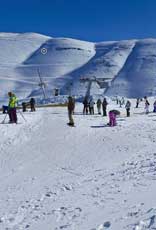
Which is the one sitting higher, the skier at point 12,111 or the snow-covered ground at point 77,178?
the skier at point 12,111

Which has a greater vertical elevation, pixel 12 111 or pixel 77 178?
pixel 12 111

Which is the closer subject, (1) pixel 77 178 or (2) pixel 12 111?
(1) pixel 77 178

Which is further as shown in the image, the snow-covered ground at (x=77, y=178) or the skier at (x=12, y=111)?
the skier at (x=12, y=111)

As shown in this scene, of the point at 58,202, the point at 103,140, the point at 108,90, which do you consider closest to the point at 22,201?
the point at 58,202

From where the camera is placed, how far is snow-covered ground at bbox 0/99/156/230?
7.62 meters

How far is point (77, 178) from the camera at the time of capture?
452 inches

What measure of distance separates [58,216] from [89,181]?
277 centimetres

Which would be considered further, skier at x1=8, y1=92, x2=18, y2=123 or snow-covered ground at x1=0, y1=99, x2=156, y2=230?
skier at x1=8, y1=92, x2=18, y2=123

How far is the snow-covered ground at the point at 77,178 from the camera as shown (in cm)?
762

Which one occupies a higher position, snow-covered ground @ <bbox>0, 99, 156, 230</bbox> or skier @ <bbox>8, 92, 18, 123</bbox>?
skier @ <bbox>8, 92, 18, 123</bbox>

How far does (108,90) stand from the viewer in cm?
17662

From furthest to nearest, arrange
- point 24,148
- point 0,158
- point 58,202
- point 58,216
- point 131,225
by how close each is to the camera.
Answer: point 24,148
point 0,158
point 58,202
point 58,216
point 131,225

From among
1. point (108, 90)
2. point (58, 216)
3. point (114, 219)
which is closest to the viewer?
point (114, 219)

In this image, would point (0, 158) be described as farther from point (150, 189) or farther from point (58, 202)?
point (150, 189)
